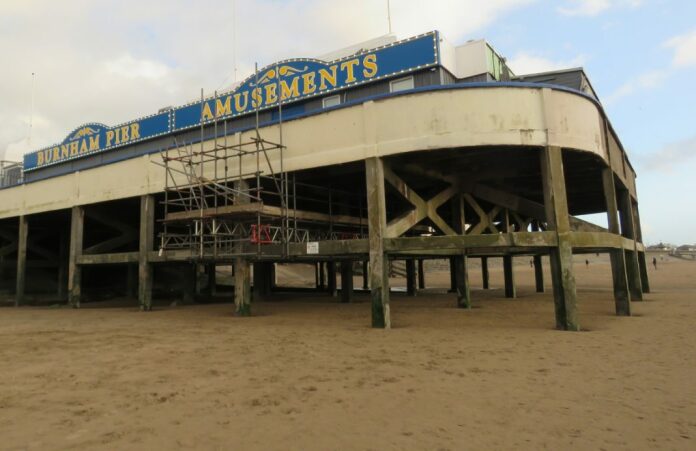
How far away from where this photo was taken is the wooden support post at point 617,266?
14.2 m

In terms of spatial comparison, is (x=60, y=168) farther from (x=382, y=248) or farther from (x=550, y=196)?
(x=550, y=196)

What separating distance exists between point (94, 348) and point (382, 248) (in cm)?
734

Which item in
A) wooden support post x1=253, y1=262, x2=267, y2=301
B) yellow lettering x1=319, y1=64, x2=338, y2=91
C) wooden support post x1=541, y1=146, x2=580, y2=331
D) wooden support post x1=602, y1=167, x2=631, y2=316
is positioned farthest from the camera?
wooden support post x1=253, y1=262, x2=267, y2=301

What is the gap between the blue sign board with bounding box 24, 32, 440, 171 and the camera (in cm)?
1792

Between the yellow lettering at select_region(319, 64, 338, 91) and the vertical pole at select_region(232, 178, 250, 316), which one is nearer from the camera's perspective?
the vertical pole at select_region(232, 178, 250, 316)

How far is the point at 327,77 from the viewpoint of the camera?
19.9m

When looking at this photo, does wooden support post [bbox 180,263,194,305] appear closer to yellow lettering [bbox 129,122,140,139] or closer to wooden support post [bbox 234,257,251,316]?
wooden support post [bbox 234,257,251,316]

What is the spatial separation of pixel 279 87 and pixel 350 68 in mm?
4751

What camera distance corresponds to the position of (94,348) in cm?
959

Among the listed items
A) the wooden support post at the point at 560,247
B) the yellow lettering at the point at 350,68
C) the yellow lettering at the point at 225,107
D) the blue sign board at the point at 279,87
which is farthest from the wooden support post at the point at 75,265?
the wooden support post at the point at 560,247

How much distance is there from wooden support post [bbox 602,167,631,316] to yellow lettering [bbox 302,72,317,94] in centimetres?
1259

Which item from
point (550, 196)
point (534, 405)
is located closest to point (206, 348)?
point (534, 405)

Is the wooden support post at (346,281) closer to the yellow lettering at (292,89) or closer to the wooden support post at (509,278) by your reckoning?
the wooden support post at (509,278)

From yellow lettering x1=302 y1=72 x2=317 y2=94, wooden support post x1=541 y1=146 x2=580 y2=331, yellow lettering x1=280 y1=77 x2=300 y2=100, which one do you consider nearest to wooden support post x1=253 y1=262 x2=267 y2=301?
yellow lettering x1=280 y1=77 x2=300 y2=100
